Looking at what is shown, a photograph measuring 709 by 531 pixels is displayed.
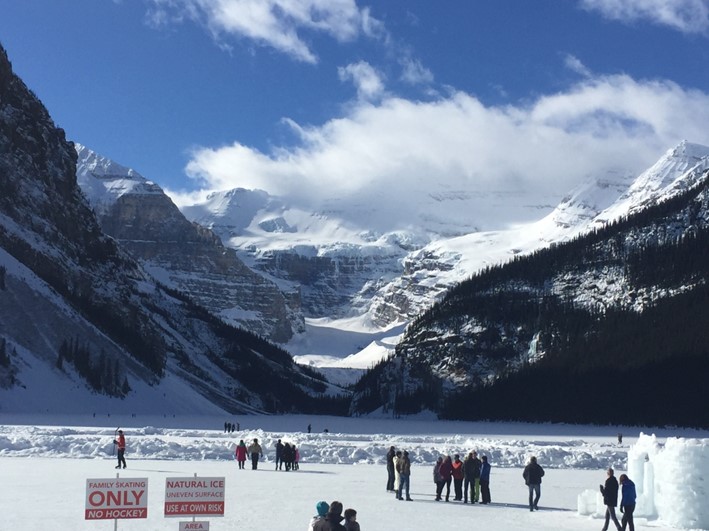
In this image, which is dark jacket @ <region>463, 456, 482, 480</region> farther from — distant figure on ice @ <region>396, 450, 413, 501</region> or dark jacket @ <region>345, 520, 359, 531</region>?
dark jacket @ <region>345, 520, 359, 531</region>

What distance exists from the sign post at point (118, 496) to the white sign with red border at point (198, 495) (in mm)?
657

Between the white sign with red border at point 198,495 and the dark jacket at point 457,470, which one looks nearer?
the white sign with red border at point 198,495

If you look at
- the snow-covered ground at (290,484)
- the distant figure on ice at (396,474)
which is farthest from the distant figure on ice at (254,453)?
the distant figure on ice at (396,474)

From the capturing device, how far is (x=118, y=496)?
21.0 meters

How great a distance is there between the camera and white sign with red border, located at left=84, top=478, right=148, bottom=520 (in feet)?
68.2

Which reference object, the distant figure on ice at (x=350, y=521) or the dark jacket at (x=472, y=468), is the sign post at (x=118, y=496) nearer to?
the distant figure on ice at (x=350, y=521)

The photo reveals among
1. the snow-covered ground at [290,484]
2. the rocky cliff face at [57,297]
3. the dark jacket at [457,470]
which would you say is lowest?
the snow-covered ground at [290,484]

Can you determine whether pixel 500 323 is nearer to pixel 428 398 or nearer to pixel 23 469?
pixel 428 398

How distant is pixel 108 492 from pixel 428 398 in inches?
6186

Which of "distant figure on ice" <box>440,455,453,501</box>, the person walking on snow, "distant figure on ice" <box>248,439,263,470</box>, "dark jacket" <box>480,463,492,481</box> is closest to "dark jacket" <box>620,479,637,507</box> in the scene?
"dark jacket" <box>480,463,492,481</box>

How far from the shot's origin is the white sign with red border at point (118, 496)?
2078 centimetres

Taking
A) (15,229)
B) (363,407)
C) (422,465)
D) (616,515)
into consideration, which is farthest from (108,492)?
(363,407)

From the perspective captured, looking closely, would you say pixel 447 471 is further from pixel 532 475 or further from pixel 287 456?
pixel 287 456

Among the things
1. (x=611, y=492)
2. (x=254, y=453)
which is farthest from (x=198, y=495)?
(x=254, y=453)
